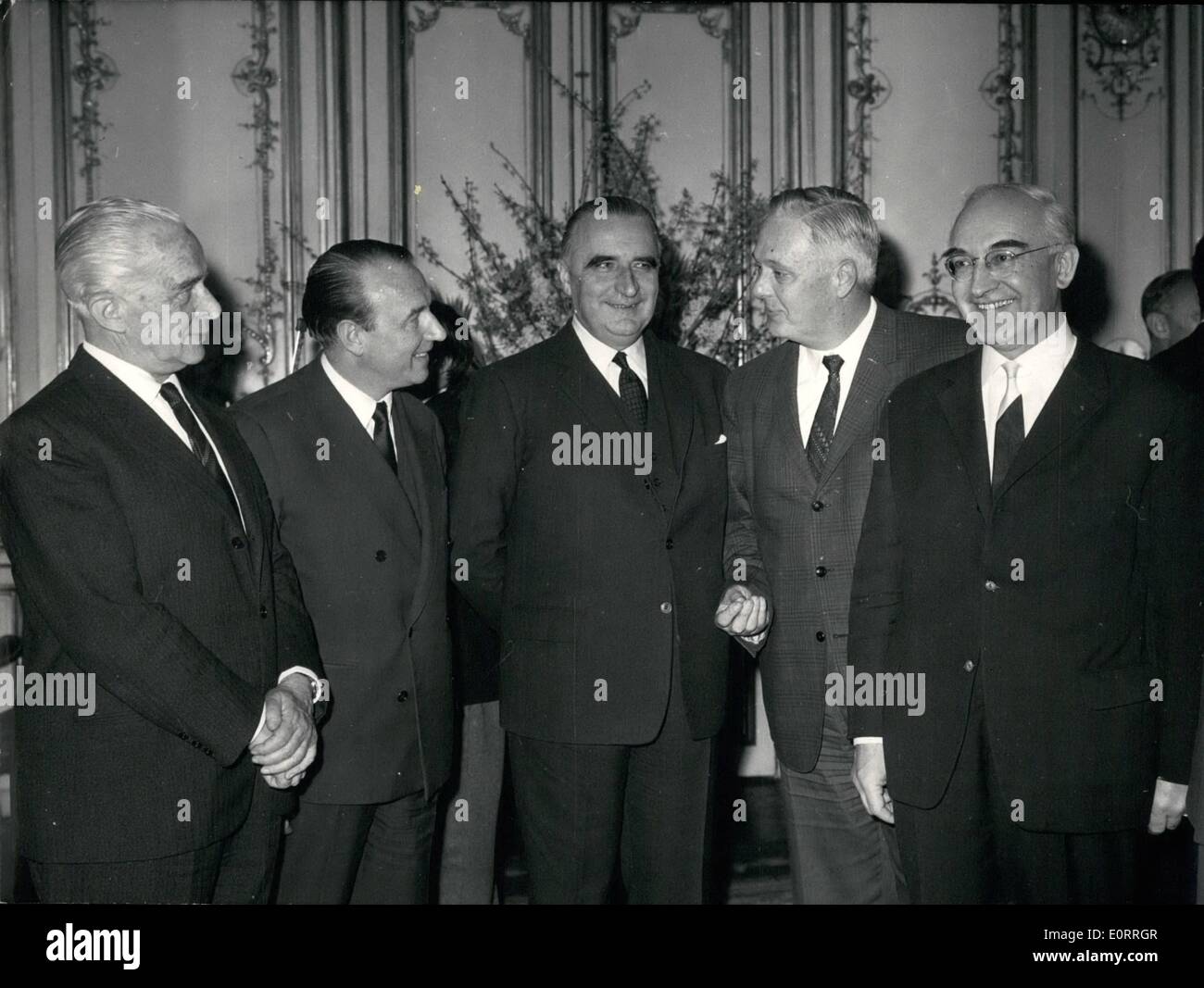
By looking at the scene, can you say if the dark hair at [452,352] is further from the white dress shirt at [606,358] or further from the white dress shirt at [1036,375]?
the white dress shirt at [1036,375]

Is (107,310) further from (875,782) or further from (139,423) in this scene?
(875,782)

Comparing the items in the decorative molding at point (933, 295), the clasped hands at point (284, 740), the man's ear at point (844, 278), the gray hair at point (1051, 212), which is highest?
the decorative molding at point (933, 295)

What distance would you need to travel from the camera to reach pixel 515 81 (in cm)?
450

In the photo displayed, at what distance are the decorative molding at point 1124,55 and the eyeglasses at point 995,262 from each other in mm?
3056

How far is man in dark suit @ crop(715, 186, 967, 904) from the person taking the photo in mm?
2336

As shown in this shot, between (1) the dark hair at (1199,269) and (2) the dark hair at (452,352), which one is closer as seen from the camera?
(1) the dark hair at (1199,269)

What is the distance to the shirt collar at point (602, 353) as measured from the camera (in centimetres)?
259

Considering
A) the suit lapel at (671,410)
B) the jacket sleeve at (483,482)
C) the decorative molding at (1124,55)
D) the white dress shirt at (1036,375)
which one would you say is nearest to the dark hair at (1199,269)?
the white dress shirt at (1036,375)

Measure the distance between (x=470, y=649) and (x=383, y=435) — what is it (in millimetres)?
617

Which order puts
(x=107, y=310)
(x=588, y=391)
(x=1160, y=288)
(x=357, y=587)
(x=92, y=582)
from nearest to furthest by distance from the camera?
(x=92, y=582) → (x=107, y=310) → (x=357, y=587) → (x=588, y=391) → (x=1160, y=288)

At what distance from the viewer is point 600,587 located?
246 centimetres

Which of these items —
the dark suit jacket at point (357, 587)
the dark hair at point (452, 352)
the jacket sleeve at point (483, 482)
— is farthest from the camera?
the dark hair at point (452, 352)

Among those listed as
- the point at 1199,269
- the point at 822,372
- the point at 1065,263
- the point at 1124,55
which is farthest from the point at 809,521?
the point at 1124,55

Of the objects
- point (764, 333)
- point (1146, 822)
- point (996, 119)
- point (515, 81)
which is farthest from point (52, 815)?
point (996, 119)
